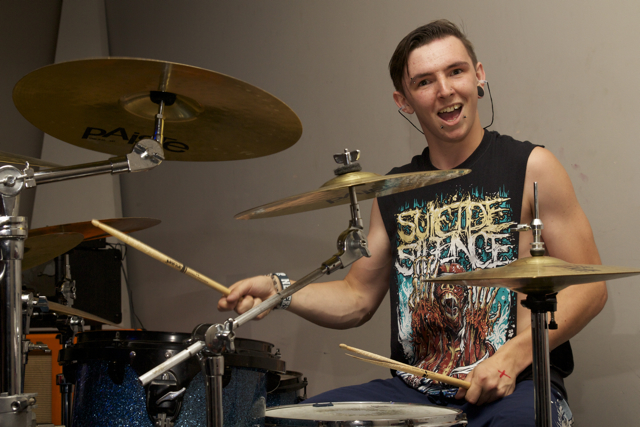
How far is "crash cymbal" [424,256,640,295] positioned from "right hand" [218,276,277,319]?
1.27ft

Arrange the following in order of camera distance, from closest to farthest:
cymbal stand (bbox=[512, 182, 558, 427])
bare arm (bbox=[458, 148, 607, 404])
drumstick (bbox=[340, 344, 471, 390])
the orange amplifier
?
cymbal stand (bbox=[512, 182, 558, 427]), drumstick (bbox=[340, 344, 471, 390]), bare arm (bbox=[458, 148, 607, 404]), the orange amplifier

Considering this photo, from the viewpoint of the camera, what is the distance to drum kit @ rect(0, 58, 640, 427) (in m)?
0.89

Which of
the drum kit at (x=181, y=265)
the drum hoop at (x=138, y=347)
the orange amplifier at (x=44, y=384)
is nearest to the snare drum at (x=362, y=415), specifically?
the drum kit at (x=181, y=265)

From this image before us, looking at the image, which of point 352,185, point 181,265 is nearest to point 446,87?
point 352,185

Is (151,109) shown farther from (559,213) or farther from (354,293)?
(559,213)

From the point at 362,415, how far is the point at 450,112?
2.77ft

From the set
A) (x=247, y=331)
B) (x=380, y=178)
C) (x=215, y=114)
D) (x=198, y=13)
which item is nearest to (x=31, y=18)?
(x=198, y=13)

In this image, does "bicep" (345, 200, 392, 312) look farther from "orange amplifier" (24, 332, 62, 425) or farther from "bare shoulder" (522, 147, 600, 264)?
"orange amplifier" (24, 332, 62, 425)

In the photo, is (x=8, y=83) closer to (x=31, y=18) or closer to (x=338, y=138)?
(x=31, y=18)

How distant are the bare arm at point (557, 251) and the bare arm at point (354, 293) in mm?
451

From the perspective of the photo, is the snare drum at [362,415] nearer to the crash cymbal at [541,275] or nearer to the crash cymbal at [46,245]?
the crash cymbal at [541,275]

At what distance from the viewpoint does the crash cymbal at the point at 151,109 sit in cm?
101

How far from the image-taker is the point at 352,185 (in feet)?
3.19

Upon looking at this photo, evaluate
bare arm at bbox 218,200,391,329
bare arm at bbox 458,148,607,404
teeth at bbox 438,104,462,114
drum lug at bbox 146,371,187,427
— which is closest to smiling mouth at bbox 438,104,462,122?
teeth at bbox 438,104,462,114
